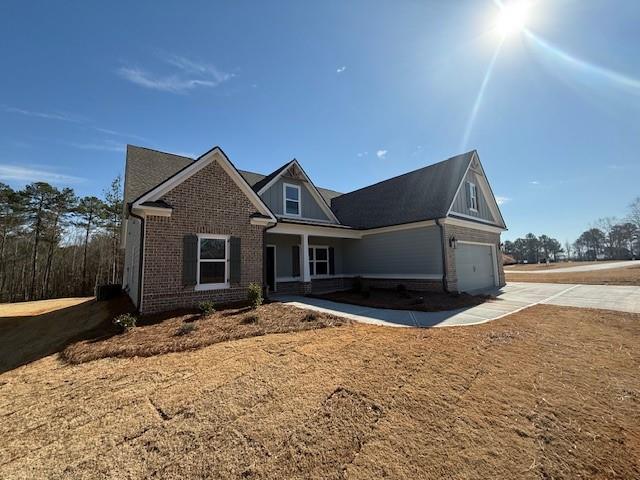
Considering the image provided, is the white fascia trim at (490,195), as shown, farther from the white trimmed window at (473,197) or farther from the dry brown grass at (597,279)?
the dry brown grass at (597,279)

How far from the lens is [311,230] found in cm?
1312

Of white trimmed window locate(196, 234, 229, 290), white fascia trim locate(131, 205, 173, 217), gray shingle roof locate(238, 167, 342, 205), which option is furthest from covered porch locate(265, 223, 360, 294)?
white fascia trim locate(131, 205, 173, 217)

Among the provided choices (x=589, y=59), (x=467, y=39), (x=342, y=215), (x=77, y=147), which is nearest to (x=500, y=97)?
(x=589, y=59)

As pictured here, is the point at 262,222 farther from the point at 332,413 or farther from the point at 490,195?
the point at 490,195

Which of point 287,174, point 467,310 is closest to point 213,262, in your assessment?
point 287,174

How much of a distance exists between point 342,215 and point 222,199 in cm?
1068

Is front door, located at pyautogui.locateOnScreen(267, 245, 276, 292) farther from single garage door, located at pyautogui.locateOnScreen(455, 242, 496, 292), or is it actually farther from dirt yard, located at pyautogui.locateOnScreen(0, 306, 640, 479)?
single garage door, located at pyautogui.locateOnScreen(455, 242, 496, 292)

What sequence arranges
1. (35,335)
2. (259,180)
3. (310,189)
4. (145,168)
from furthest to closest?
(259,180), (310,189), (145,168), (35,335)

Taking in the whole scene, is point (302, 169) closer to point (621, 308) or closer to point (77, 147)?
point (77, 147)

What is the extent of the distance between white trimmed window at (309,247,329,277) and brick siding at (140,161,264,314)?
16.4 feet

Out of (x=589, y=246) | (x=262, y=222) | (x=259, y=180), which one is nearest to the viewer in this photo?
(x=262, y=222)

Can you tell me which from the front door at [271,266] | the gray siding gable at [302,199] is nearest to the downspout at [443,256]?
the gray siding gable at [302,199]

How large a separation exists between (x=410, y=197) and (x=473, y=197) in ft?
12.9

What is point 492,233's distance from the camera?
17.0 m
